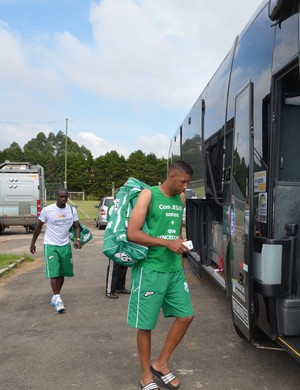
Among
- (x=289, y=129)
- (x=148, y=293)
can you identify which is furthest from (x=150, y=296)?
(x=289, y=129)

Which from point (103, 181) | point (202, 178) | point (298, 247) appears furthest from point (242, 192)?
point (103, 181)

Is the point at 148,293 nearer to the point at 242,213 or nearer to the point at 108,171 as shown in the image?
the point at 242,213

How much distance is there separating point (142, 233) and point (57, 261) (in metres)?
3.23

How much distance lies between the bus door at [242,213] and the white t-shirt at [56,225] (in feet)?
9.85

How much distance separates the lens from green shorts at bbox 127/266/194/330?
11.9ft

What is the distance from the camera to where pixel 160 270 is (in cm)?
368

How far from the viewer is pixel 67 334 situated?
5297 mm

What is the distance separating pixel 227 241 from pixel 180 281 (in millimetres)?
978

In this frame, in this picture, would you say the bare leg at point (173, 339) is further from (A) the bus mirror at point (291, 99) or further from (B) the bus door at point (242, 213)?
(A) the bus mirror at point (291, 99)

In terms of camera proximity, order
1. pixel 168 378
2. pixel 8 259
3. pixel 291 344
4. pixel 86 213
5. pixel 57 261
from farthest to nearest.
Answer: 1. pixel 86 213
2. pixel 8 259
3. pixel 57 261
4. pixel 168 378
5. pixel 291 344

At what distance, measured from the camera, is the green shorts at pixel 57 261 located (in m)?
6.40

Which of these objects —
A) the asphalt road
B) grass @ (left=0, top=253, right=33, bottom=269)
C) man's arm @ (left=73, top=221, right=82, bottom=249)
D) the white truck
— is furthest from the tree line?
the asphalt road

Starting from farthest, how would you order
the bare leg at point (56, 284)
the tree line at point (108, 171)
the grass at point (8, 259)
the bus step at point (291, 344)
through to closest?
1. the tree line at point (108, 171)
2. the grass at point (8, 259)
3. the bare leg at point (56, 284)
4. the bus step at point (291, 344)

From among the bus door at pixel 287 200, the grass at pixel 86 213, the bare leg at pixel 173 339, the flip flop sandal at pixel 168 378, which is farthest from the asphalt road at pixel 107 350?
the grass at pixel 86 213
